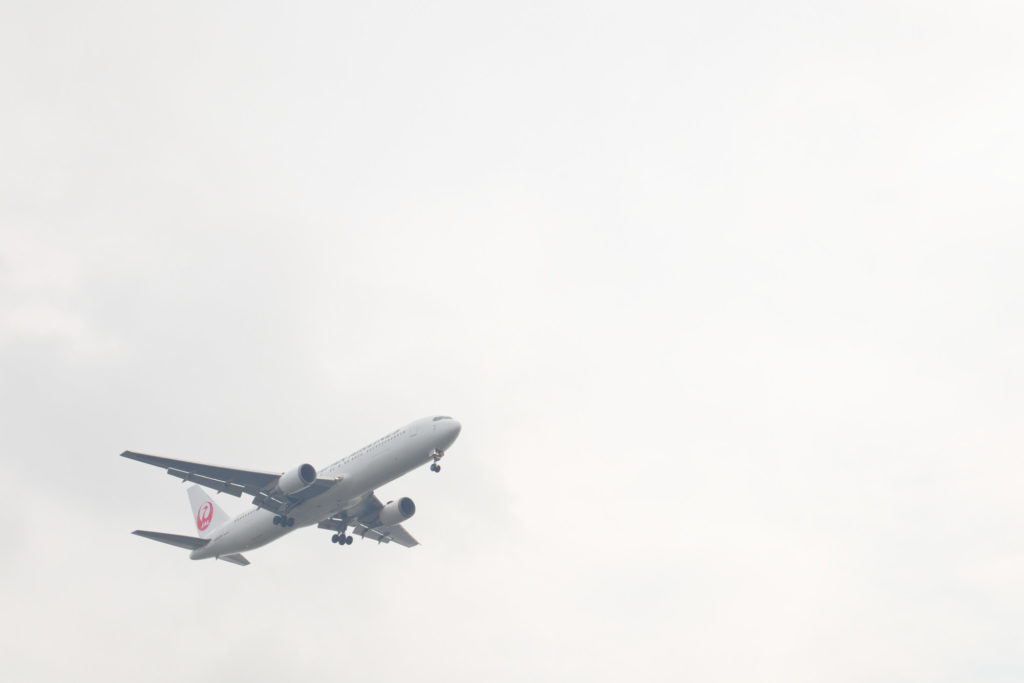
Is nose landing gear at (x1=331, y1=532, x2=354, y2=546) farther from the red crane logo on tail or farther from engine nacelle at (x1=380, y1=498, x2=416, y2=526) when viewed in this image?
the red crane logo on tail

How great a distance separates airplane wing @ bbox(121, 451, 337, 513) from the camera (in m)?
55.8

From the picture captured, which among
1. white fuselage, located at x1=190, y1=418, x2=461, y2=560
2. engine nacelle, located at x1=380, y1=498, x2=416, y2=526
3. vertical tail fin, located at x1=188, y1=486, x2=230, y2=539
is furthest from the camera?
vertical tail fin, located at x1=188, y1=486, x2=230, y2=539

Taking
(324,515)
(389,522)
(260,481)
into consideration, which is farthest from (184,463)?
(389,522)

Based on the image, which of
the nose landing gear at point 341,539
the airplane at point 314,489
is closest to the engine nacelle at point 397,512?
the airplane at point 314,489

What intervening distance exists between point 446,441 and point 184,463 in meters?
14.8

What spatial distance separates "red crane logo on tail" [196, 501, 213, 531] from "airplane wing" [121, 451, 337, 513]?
12.2m

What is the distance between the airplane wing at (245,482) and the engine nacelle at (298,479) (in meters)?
0.53

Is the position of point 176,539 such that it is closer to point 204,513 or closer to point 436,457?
point 204,513

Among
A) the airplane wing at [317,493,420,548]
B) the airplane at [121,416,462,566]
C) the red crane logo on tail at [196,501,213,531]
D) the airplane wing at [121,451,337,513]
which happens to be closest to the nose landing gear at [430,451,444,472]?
the airplane at [121,416,462,566]

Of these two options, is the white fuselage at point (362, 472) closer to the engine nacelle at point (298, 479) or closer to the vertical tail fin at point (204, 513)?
the engine nacelle at point (298, 479)

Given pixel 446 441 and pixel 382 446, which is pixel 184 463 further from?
pixel 446 441

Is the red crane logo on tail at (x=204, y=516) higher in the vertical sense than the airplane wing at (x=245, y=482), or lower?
higher

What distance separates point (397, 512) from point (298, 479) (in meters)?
11.0

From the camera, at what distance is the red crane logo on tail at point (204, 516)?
227 ft
